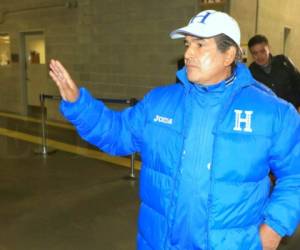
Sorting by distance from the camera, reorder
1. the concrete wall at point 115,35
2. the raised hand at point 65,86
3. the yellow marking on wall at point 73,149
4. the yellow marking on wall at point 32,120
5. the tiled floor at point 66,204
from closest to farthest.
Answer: the raised hand at point 65,86
the tiled floor at point 66,204
the yellow marking on wall at point 73,149
the concrete wall at point 115,35
the yellow marking on wall at point 32,120

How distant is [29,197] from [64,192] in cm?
40

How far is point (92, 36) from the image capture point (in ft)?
27.3

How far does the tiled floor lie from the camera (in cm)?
338

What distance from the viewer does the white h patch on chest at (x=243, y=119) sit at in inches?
56.8

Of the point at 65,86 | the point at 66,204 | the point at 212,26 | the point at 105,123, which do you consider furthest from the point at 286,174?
the point at 66,204

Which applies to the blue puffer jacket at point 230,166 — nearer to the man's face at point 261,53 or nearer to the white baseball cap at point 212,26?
the white baseball cap at point 212,26

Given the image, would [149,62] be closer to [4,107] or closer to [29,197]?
[29,197]

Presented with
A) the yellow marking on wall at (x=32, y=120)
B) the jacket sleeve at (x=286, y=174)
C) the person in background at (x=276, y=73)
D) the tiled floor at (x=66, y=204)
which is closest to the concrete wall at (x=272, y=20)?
the person in background at (x=276, y=73)

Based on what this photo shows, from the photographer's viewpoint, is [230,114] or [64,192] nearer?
[230,114]

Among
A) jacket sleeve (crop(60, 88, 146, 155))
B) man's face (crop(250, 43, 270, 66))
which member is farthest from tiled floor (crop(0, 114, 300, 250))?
jacket sleeve (crop(60, 88, 146, 155))

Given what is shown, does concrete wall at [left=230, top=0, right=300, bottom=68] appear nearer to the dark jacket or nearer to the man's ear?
the dark jacket

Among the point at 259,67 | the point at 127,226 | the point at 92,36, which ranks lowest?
the point at 127,226

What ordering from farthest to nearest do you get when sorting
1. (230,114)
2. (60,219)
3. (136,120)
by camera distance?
(60,219)
(136,120)
(230,114)

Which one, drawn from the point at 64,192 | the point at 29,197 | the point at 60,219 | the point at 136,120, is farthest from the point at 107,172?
the point at 136,120
